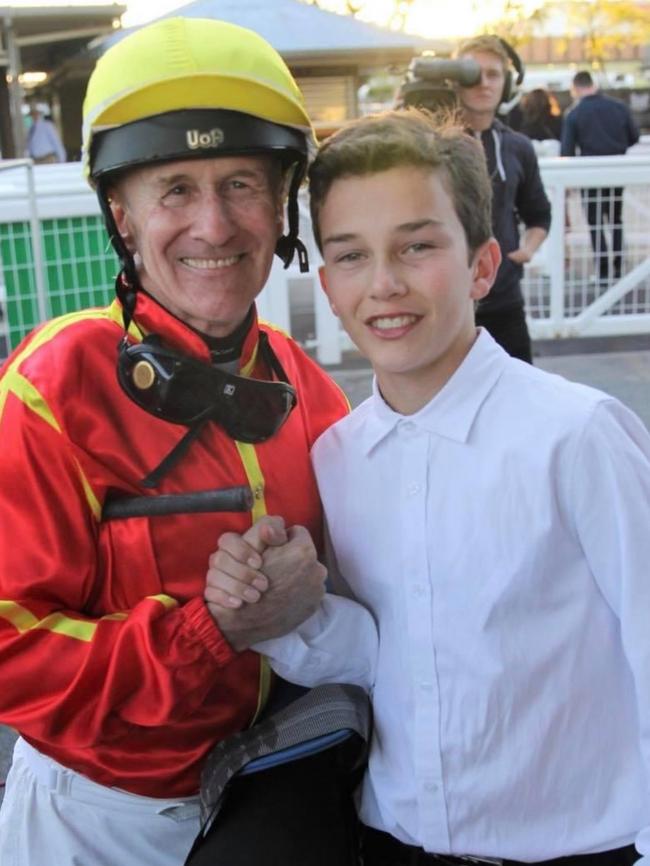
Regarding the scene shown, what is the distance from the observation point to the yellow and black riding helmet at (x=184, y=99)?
1.73 meters

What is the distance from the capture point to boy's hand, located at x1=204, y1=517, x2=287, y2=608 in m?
1.70

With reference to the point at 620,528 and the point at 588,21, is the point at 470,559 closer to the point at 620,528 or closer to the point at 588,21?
the point at 620,528

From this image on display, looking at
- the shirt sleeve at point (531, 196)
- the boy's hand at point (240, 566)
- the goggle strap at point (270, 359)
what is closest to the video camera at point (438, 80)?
the shirt sleeve at point (531, 196)

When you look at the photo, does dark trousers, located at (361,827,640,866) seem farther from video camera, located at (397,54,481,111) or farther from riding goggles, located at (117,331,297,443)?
video camera, located at (397,54,481,111)

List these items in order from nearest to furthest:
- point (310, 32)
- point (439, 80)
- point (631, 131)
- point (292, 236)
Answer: point (292, 236)
point (439, 80)
point (631, 131)
point (310, 32)

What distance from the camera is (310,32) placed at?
2286cm

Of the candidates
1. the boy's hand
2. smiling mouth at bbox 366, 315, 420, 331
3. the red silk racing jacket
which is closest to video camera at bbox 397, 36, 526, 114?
smiling mouth at bbox 366, 315, 420, 331

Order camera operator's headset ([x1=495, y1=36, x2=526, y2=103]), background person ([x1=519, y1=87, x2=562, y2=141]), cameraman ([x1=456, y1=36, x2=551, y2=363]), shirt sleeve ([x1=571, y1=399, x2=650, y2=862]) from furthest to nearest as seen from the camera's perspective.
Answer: background person ([x1=519, y1=87, x2=562, y2=141]), camera operator's headset ([x1=495, y1=36, x2=526, y2=103]), cameraman ([x1=456, y1=36, x2=551, y2=363]), shirt sleeve ([x1=571, y1=399, x2=650, y2=862])

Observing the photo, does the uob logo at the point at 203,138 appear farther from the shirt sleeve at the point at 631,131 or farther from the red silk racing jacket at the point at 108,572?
the shirt sleeve at the point at 631,131

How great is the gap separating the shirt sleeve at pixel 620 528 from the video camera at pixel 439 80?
Result: 3584mm

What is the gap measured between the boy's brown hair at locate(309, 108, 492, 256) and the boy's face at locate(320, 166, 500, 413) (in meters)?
0.02

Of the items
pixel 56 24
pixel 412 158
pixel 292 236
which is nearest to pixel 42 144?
pixel 56 24

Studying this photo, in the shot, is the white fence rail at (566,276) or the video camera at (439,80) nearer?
the video camera at (439,80)

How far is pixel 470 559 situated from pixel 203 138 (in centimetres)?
79
